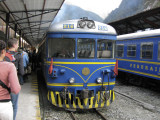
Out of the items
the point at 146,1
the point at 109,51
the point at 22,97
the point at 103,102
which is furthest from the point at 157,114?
the point at 146,1

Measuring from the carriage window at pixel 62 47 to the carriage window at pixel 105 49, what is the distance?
862 mm

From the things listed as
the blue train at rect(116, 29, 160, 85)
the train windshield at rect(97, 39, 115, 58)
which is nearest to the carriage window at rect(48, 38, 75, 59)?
the train windshield at rect(97, 39, 115, 58)

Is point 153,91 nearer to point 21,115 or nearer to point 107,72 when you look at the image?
point 107,72

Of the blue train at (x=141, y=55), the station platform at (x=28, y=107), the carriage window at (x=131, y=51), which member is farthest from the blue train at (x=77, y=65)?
the carriage window at (x=131, y=51)

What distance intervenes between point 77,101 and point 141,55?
17.7ft

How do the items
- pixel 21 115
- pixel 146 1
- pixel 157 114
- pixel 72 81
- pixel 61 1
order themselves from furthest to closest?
1. pixel 146 1
2. pixel 61 1
3. pixel 157 114
4. pixel 72 81
5. pixel 21 115

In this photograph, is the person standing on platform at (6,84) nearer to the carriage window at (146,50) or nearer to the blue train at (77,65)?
the blue train at (77,65)

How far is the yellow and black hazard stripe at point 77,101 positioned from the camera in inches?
231

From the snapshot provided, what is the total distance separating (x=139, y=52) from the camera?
10141mm

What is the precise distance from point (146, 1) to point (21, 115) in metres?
58.7

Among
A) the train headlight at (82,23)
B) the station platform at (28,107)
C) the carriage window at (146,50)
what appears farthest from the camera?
the carriage window at (146,50)

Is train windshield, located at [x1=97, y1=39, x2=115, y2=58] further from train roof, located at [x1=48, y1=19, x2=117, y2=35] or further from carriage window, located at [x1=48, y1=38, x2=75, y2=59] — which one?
carriage window, located at [x1=48, y1=38, x2=75, y2=59]

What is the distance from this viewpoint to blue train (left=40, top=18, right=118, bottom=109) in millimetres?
5816

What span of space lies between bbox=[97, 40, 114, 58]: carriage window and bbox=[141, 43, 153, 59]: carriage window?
3.67 meters
